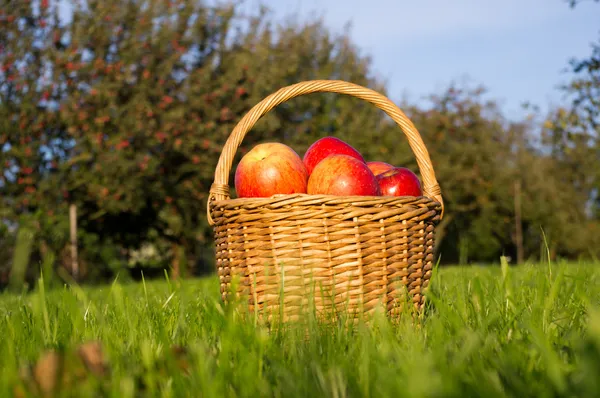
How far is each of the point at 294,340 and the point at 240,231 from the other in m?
0.67

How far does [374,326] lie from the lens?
1.84 meters

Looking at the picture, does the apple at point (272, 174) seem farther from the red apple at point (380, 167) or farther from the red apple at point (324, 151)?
the red apple at point (380, 167)

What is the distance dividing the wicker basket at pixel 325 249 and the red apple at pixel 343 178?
168 millimetres

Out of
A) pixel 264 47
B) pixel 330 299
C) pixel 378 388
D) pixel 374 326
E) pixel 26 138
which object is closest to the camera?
pixel 378 388

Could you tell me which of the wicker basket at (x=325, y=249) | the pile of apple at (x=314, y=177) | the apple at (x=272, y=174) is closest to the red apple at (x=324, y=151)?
the pile of apple at (x=314, y=177)

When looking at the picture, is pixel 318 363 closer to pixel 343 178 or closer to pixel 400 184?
pixel 343 178

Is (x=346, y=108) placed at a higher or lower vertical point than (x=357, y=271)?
higher

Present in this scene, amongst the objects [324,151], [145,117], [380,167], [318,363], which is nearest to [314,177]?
[324,151]

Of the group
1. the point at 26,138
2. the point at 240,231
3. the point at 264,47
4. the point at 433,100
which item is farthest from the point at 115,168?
the point at 433,100

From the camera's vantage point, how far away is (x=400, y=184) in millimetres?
2396

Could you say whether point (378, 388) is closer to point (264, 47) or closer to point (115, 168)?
point (115, 168)

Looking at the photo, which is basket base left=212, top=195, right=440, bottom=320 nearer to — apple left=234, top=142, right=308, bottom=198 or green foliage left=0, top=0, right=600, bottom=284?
apple left=234, top=142, right=308, bottom=198

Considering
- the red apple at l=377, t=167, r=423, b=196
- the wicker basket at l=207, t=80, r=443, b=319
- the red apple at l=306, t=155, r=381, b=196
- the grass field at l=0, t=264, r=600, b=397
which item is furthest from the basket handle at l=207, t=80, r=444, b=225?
the grass field at l=0, t=264, r=600, b=397

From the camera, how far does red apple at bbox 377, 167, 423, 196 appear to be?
239 cm
